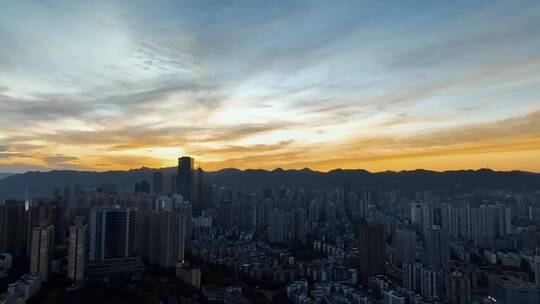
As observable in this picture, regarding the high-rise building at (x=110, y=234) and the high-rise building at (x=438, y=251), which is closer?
the high-rise building at (x=110, y=234)

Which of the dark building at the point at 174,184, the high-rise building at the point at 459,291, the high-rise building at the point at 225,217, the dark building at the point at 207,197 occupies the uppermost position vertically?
the dark building at the point at 174,184

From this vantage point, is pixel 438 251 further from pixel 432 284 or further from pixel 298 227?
pixel 298 227

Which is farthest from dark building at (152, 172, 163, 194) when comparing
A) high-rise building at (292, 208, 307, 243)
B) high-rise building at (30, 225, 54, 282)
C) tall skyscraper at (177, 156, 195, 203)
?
high-rise building at (30, 225, 54, 282)

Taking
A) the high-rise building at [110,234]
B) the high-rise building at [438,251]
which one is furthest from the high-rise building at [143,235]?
the high-rise building at [438,251]

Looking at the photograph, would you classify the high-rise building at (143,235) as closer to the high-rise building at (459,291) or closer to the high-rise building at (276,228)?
the high-rise building at (276,228)

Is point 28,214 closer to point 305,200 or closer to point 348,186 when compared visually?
point 305,200

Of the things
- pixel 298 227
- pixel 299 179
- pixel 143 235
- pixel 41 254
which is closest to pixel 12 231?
pixel 41 254

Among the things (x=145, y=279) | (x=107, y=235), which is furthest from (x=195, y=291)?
(x=107, y=235)

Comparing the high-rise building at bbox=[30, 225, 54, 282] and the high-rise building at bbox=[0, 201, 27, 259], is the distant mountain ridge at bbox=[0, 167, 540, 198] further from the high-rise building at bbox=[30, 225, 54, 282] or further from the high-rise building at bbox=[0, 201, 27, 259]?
the high-rise building at bbox=[30, 225, 54, 282]
